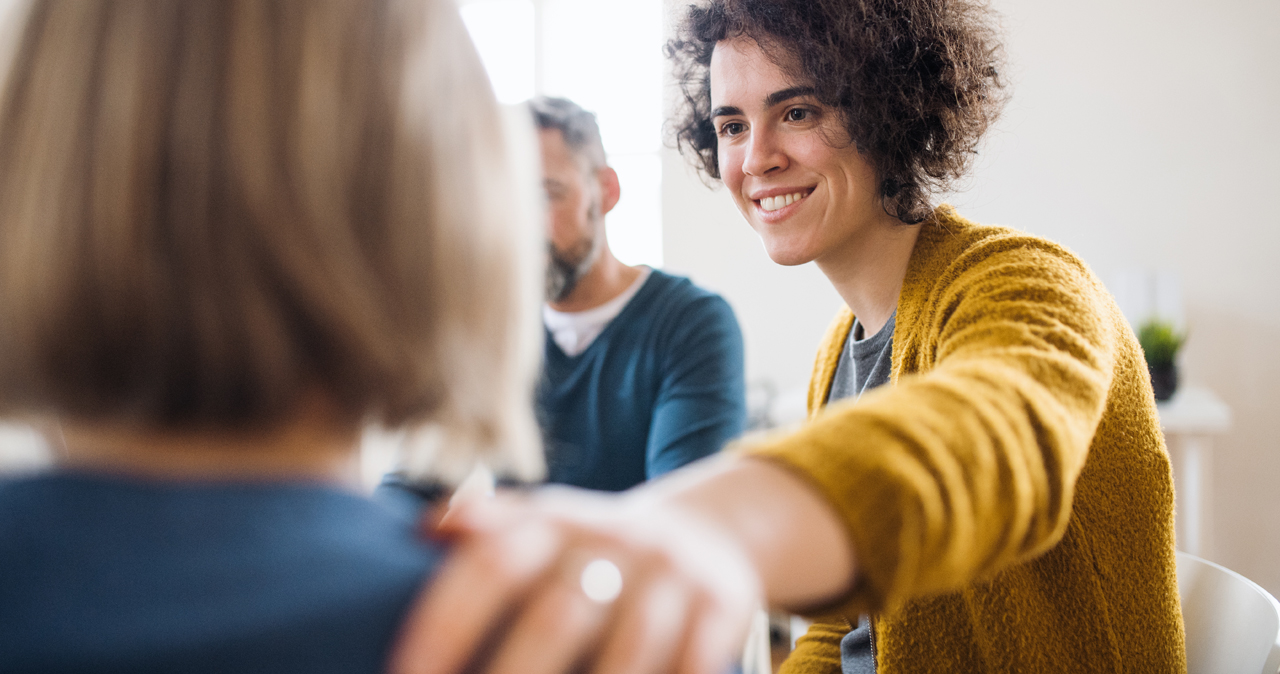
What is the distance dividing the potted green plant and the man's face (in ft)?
6.36

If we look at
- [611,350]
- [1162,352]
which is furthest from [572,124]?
[1162,352]

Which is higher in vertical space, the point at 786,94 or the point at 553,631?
the point at 786,94

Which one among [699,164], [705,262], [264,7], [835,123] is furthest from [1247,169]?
[264,7]

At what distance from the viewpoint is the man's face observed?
1.59 meters

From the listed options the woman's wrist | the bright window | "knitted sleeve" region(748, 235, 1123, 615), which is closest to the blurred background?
the bright window

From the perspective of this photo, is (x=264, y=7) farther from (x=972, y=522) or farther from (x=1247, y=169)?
(x=1247, y=169)

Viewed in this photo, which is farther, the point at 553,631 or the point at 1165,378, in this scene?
the point at 1165,378

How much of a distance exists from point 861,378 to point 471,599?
3.05 ft

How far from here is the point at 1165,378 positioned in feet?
8.35

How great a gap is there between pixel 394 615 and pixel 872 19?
97cm

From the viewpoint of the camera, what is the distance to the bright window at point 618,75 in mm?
3729

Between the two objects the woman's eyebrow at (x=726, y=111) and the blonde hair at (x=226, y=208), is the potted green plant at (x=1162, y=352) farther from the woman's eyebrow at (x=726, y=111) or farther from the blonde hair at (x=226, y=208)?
the blonde hair at (x=226, y=208)

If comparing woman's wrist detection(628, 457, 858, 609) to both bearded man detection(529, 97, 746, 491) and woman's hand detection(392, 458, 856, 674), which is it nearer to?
woman's hand detection(392, 458, 856, 674)

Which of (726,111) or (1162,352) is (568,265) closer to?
(726,111)
